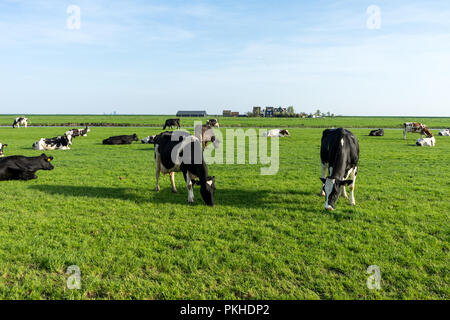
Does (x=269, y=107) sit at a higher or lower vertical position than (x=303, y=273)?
higher

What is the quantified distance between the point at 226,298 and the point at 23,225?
17.9 ft

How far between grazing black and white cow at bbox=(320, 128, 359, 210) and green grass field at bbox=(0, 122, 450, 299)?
536mm

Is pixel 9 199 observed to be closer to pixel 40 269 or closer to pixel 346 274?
pixel 40 269

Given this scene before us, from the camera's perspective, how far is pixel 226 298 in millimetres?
4074

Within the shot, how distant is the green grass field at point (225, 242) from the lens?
4320 millimetres

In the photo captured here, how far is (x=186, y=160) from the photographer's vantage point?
888cm

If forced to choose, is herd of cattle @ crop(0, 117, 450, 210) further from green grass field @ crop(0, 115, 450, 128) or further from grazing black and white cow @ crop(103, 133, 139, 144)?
green grass field @ crop(0, 115, 450, 128)

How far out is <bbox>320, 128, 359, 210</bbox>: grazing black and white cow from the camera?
7469 millimetres

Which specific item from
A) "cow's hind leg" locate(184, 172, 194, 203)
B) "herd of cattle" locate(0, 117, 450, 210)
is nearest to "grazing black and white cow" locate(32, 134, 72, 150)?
"herd of cattle" locate(0, 117, 450, 210)

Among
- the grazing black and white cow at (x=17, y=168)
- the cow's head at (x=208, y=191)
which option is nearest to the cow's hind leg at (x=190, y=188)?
the cow's head at (x=208, y=191)

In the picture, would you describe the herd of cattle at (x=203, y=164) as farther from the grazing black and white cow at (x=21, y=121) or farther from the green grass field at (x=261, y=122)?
the grazing black and white cow at (x=21, y=121)

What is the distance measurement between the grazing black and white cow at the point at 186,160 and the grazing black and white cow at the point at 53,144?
15932 mm

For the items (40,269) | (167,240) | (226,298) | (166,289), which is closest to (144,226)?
(167,240)
